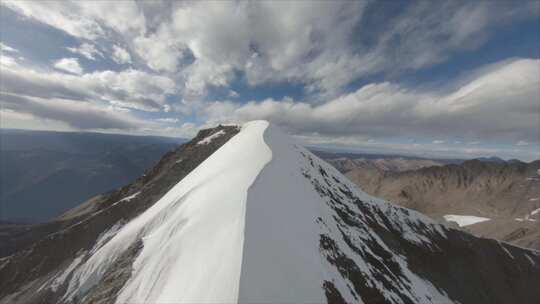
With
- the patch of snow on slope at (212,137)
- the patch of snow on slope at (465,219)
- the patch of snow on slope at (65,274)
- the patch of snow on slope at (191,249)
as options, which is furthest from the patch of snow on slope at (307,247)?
the patch of snow on slope at (465,219)

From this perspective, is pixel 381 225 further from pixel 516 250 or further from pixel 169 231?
pixel 516 250

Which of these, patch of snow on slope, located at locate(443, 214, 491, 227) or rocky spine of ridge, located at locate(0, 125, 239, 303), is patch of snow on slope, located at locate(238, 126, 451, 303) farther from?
patch of snow on slope, located at locate(443, 214, 491, 227)

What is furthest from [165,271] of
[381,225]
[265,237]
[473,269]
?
[473,269]

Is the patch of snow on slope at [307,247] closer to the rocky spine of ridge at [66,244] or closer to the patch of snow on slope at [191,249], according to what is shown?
the patch of snow on slope at [191,249]

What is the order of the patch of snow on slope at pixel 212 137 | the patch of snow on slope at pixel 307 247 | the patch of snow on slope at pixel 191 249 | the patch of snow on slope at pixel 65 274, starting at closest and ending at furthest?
the patch of snow on slope at pixel 191 249 < the patch of snow on slope at pixel 307 247 < the patch of snow on slope at pixel 65 274 < the patch of snow on slope at pixel 212 137

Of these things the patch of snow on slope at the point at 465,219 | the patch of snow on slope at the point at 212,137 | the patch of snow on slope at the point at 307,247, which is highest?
the patch of snow on slope at the point at 212,137

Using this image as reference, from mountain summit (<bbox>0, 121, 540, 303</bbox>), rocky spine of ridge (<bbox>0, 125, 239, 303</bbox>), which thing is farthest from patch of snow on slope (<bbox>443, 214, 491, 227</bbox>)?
rocky spine of ridge (<bbox>0, 125, 239, 303</bbox>)

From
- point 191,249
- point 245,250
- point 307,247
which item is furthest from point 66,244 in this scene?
point 307,247
